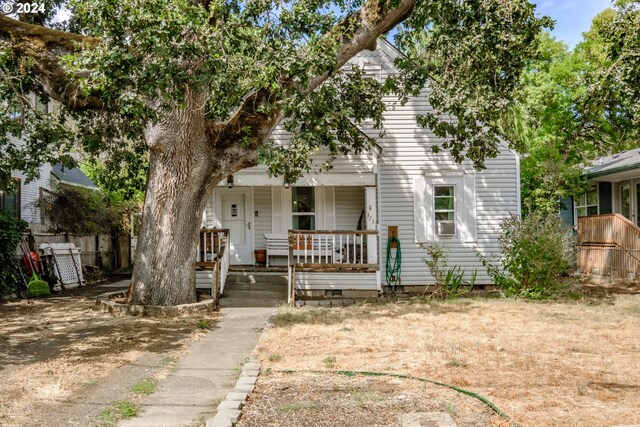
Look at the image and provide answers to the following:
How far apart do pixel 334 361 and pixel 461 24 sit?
7.77 meters

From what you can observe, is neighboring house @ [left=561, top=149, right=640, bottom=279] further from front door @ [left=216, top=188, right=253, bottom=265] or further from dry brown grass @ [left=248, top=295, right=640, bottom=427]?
front door @ [left=216, top=188, right=253, bottom=265]

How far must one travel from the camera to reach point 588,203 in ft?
73.0

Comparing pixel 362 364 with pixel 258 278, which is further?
pixel 258 278

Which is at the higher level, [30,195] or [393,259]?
[30,195]

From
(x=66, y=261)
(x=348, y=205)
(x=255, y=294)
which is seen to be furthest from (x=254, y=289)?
(x=66, y=261)

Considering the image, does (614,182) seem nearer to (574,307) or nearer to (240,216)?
(574,307)

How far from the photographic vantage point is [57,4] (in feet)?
52.5

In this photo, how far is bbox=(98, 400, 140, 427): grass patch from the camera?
461 centimetres

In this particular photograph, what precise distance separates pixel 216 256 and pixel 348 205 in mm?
4383

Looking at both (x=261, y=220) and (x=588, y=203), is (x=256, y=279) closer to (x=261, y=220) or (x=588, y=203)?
(x=261, y=220)

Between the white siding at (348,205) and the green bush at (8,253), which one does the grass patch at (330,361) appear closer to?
the white siding at (348,205)

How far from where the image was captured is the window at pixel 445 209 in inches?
596

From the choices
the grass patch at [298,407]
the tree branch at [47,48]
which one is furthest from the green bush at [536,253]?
the tree branch at [47,48]

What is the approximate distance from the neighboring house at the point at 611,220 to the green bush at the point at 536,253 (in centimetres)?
443
